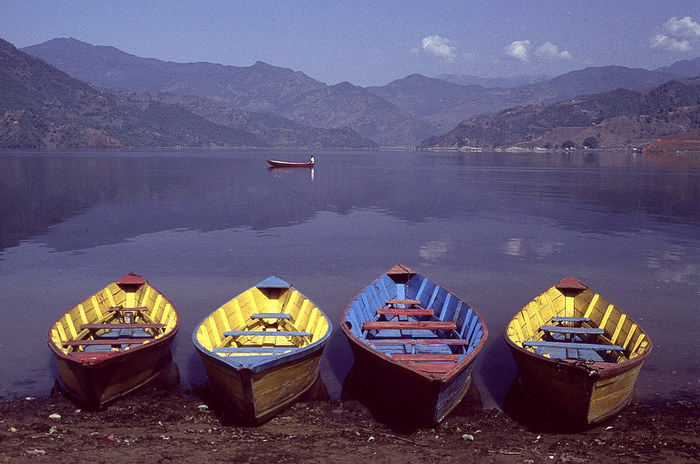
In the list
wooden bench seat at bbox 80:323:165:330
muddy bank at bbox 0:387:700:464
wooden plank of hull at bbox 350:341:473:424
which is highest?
wooden bench seat at bbox 80:323:165:330

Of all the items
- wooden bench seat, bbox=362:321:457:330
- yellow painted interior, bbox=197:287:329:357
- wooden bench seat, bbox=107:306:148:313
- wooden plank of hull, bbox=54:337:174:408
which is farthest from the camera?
wooden bench seat, bbox=107:306:148:313

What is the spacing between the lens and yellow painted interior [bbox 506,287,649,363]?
44.5 feet

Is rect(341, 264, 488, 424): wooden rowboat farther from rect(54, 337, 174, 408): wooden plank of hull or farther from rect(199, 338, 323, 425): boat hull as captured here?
rect(54, 337, 174, 408): wooden plank of hull

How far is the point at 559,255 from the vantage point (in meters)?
28.8

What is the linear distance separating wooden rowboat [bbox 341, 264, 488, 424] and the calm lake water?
1.33 meters

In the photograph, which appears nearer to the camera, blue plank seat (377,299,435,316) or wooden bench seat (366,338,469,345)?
wooden bench seat (366,338,469,345)

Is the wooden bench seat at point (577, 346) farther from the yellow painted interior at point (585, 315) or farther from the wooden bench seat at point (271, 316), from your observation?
the wooden bench seat at point (271, 316)

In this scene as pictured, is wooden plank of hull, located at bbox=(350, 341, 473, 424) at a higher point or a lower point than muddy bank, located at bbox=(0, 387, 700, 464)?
higher

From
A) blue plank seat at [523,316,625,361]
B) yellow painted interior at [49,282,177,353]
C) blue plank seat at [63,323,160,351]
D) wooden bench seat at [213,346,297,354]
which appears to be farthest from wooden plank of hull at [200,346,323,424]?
blue plank seat at [523,316,625,361]

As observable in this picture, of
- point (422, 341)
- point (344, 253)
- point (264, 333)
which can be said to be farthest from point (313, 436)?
point (344, 253)

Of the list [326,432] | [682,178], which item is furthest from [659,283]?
[682,178]

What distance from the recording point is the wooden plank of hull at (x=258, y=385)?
11291 mm

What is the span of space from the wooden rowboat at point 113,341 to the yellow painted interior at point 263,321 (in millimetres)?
1013

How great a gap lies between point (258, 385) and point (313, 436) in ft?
5.12
